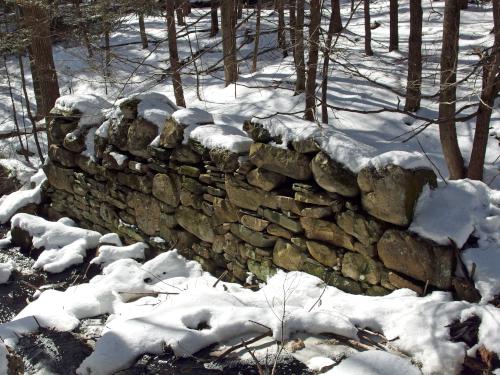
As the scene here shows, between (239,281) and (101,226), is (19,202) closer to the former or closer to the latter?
(101,226)

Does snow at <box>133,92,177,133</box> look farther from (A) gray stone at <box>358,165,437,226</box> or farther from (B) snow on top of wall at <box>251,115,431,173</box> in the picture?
(A) gray stone at <box>358,165,437,226</box>

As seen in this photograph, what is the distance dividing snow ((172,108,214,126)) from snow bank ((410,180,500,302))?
8.42ft

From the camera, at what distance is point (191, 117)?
530 centimetres

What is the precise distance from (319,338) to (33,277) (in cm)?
391

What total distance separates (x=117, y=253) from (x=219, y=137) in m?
2.03

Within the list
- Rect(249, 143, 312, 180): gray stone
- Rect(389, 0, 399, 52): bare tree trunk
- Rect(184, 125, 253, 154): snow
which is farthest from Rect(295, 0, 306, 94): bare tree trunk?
Rect(389, 0, 399, 52): bare tree trunk

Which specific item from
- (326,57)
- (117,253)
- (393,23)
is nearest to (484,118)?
(326,57)

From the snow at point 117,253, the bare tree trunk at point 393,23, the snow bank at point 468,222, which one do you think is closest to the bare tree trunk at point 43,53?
the snow at point 117,253

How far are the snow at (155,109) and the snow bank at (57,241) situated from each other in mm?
1738

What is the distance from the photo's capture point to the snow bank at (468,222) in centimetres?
328

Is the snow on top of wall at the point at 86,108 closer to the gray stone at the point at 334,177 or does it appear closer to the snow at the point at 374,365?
the gray stone at the point at 334,177

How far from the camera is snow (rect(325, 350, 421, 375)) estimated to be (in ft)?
8.67

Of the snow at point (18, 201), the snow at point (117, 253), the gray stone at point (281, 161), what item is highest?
the gray stone at point (281, 161)

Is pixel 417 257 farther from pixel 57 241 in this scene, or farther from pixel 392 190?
pixel 57 241
